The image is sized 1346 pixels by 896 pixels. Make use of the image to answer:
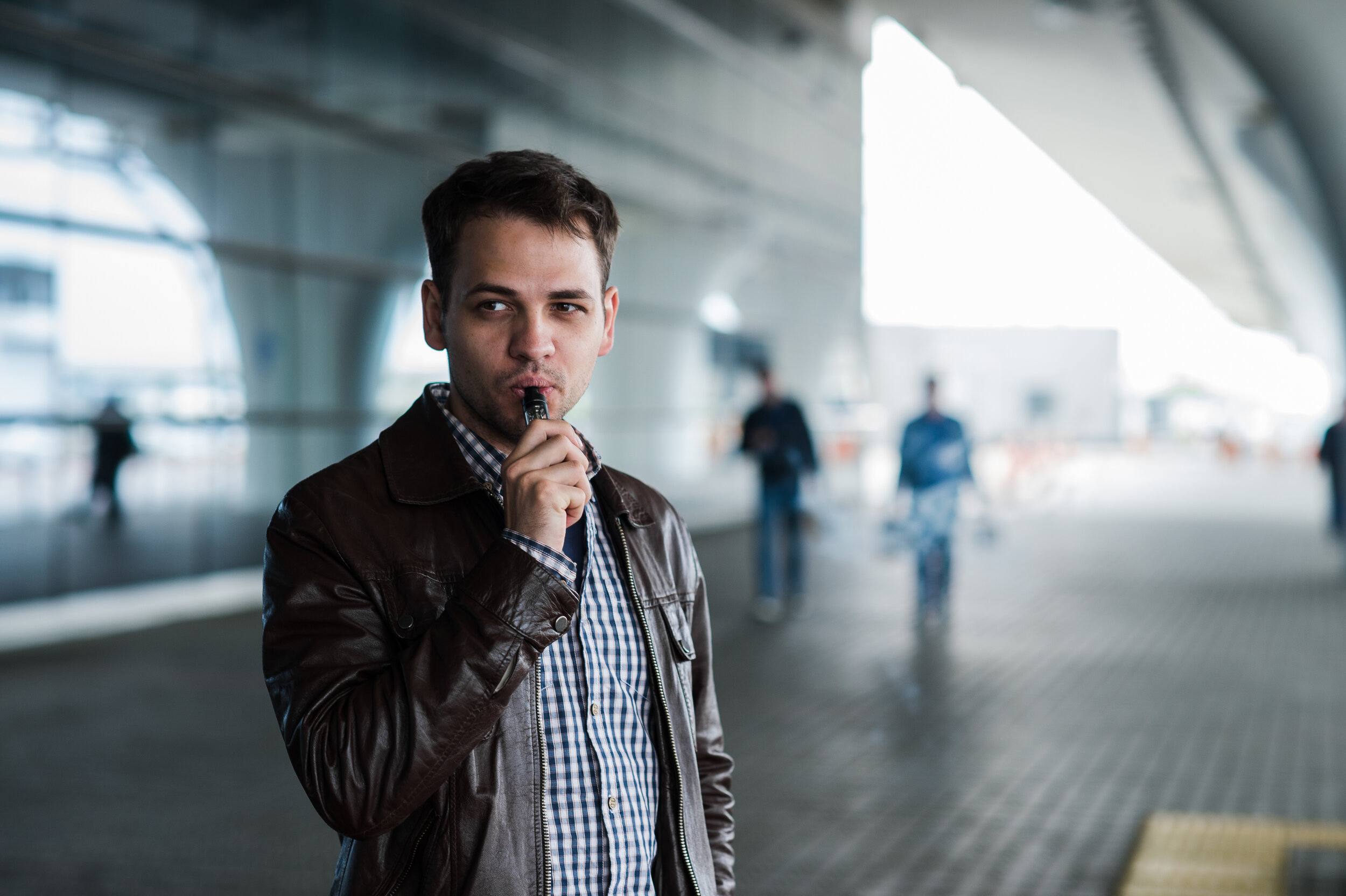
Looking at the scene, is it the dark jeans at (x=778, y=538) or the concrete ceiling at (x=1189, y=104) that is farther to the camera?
the dark jeans at (x=778, y=538)

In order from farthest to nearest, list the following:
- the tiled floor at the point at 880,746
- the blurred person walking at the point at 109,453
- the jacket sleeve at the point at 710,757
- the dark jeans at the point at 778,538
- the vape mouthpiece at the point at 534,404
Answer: the blurred person walking at the point at 109,453 → the dark jeans at the point at 778,538 → the tiled floor at the point at 880,746 → the jacket sleeve at the point at 710,757 → the vape mouthpiece at the point at 534,404

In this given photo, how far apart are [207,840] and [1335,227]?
6.94 meters

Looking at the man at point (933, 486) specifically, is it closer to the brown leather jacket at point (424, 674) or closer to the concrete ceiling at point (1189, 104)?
the concrete ceiling at point (1189, 104)

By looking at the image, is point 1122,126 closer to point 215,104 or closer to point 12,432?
point 215,104

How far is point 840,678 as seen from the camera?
7.12 meters

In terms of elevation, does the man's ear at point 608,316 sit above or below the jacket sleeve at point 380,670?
above

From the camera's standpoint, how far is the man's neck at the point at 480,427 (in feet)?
4.66

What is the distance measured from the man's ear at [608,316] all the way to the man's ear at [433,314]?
0.62ft

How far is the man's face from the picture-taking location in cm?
134

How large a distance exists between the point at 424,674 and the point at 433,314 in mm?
446

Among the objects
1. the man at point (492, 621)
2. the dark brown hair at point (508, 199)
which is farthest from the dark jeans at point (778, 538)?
the dark brown hair at point (508, 199)

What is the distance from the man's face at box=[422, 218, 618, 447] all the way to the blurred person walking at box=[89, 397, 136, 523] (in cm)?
927

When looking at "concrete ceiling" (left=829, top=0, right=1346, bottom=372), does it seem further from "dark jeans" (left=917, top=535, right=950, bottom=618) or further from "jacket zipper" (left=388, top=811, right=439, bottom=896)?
"jacket zipper" (left=388, top=811, right=439, bottom=896)

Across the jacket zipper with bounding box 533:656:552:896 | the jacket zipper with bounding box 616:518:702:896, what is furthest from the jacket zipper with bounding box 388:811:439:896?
the jacket zipper with bounding box 616:518:702:896
